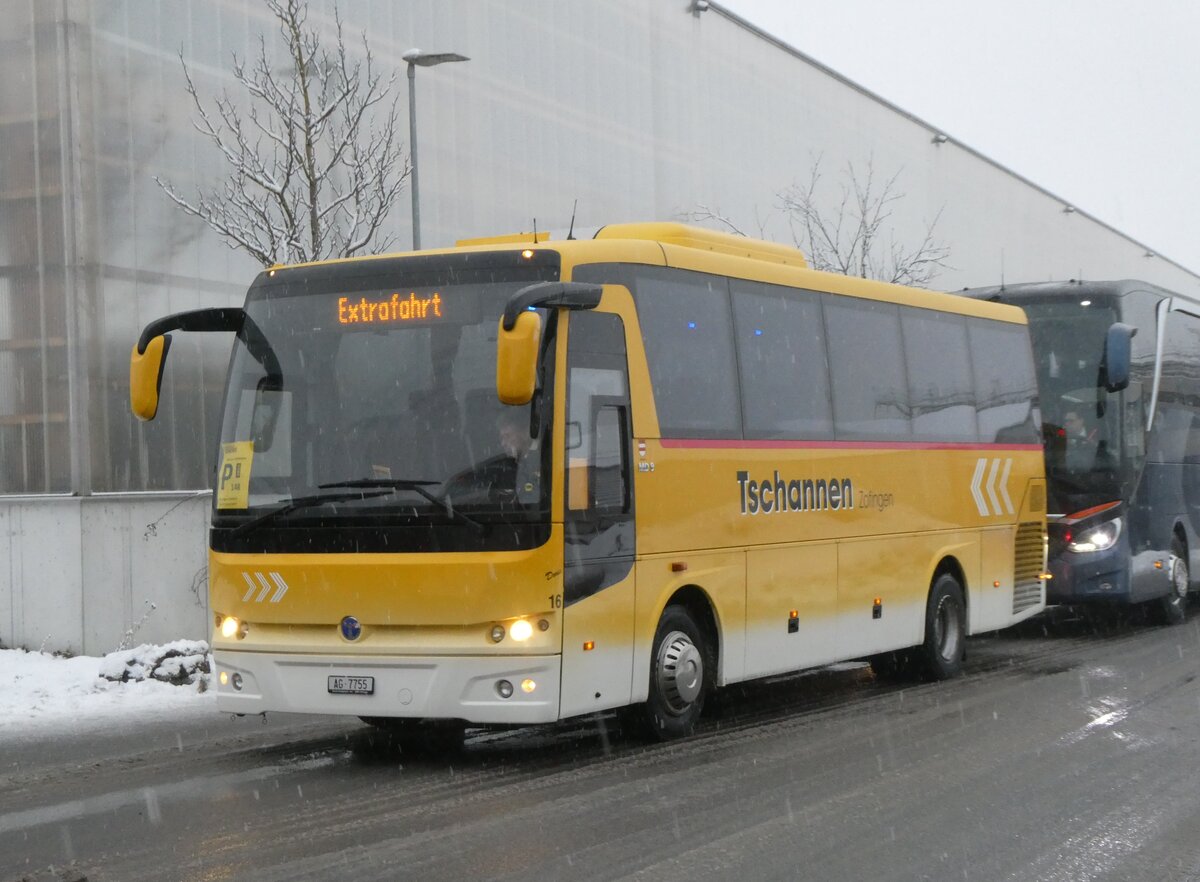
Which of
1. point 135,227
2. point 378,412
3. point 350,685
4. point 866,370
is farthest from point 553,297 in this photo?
point 135,227

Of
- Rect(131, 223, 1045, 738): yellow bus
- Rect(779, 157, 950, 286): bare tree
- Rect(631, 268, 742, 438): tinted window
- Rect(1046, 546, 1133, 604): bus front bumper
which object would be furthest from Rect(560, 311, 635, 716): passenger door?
Rect(779, 157, 950, 286): bare tree

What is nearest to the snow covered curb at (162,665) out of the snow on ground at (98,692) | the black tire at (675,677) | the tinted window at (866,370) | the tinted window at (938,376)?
the snow on ground at (98,692)

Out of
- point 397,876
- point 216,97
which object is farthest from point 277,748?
point 216,97

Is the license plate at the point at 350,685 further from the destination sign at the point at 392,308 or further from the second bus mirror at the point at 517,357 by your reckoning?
the destination sign at the point at 392,308

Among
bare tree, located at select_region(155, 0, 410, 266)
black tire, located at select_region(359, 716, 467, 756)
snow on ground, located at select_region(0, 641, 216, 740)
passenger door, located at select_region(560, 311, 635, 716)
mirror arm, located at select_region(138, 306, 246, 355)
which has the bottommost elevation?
snow on ground, located at select_region(0, 641, 216, 740)

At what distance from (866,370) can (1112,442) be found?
5892 mm

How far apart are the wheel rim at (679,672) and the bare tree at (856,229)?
2590 cm

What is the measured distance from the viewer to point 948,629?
49.9 ft

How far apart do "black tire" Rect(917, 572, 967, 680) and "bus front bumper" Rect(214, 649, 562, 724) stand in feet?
19.4

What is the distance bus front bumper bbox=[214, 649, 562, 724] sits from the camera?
9.80 meters

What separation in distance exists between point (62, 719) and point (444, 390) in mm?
5333

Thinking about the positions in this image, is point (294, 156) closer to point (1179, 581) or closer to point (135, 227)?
point (135, 227)

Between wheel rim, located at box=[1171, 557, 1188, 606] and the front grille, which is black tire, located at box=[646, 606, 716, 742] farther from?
wheel rim, located at box=[1171, 557, 1188, 606]

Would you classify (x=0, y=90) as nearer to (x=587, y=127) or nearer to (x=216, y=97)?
(x=216, y=97)
